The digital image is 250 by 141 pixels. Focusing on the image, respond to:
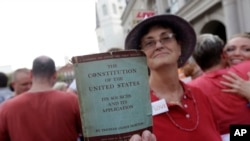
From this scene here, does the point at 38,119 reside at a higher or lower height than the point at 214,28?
lower

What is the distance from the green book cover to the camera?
1.23 meters

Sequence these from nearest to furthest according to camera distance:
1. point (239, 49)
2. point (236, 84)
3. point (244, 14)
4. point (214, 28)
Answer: point (236, 84) → point (239, 49) → point (244, 14) → point (214, 28)

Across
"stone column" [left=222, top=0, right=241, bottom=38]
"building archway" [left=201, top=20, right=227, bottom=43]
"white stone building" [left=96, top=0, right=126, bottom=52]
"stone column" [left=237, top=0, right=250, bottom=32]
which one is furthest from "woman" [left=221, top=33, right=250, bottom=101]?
"white stone building" [left=96, top=0, right=126, bottom=52]

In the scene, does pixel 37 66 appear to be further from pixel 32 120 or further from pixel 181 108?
pixel 181 108

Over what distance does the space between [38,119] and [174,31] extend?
1.49m

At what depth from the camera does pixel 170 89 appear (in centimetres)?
219

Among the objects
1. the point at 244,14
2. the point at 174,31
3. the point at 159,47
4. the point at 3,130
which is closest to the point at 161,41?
the point at 159,47

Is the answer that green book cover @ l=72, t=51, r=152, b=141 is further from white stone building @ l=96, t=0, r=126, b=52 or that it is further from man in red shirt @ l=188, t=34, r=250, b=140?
white stone building @ l=96, t=0, r=126, b=52

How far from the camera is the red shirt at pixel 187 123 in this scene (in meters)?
1.95

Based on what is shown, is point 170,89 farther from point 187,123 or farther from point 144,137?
point 144,137

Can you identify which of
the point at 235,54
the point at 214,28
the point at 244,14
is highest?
the point at 214,28

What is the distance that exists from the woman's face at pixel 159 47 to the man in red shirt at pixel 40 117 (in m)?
1.31

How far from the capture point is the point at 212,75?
106 inches

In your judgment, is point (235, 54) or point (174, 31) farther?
point (235, 54)
